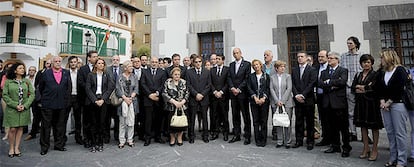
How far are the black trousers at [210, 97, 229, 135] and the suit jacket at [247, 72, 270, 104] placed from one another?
0.68 meters

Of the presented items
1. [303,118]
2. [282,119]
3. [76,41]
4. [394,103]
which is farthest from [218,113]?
[76,41]

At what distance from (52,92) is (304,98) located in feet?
15.0

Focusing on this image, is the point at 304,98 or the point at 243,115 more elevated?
the point at 304,98

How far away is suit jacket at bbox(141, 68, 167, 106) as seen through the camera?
17.2 feet

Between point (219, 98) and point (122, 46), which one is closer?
point (219, 98)

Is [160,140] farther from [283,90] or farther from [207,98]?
[283,90]

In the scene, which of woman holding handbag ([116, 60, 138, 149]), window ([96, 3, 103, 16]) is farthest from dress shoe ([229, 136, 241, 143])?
window ([96, 3, 103, 16])

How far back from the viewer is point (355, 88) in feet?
13.5

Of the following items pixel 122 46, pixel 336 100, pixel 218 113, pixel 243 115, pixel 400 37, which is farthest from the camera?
pixel 122 46

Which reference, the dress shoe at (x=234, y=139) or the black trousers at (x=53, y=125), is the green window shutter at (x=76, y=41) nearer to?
the black trousers at (x=53, y=125)

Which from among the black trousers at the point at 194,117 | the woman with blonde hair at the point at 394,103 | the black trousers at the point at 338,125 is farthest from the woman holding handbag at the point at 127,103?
the woman with blonde hair at the point at 394,103

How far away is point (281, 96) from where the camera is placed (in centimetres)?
486

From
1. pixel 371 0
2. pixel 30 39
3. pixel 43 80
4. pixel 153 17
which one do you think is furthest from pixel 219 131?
pixel 30 39

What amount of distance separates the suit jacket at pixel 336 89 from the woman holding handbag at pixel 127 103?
3557 millimetres
